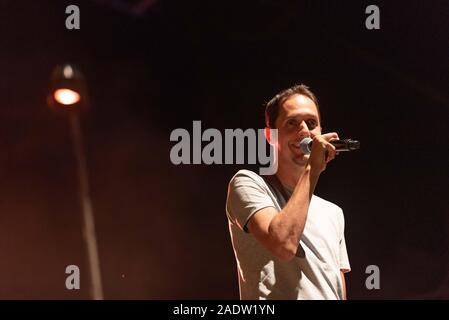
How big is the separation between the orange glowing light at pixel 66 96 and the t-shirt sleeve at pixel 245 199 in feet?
1.46

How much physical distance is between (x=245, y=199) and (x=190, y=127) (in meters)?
1.42

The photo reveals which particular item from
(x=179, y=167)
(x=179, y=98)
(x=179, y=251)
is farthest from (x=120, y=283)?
(x=179, y=98)

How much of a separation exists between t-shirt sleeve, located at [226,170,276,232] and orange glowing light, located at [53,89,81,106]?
0.44 m

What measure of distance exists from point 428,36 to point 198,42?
109 centimetres

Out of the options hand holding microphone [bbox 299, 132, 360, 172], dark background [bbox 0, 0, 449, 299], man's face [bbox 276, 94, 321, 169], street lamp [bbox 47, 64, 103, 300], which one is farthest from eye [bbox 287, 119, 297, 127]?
dark background [bbox 0, 0, 449, 299]

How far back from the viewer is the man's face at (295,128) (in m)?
1.54

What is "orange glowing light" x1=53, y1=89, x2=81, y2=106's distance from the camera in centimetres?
138

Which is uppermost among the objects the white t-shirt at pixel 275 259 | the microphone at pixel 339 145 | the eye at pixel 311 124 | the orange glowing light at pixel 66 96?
the orange glowing light at pixel 66 96

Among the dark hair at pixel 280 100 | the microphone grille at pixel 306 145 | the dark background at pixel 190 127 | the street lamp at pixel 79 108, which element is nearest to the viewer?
the street lamp at pixel 79 108

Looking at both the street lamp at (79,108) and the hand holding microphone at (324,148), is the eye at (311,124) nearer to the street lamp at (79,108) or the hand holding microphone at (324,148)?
the hand holding microphone at (324,148)

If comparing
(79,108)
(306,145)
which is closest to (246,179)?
(306,145)

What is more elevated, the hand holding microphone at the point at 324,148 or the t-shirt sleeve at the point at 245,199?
the hand holding microphone at the point at 324,148

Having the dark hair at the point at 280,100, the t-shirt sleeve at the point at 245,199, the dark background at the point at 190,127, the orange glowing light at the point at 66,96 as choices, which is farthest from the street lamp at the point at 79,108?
the dark background at the point at 190,127

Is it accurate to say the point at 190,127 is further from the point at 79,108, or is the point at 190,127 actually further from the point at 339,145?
the point at 339,145
